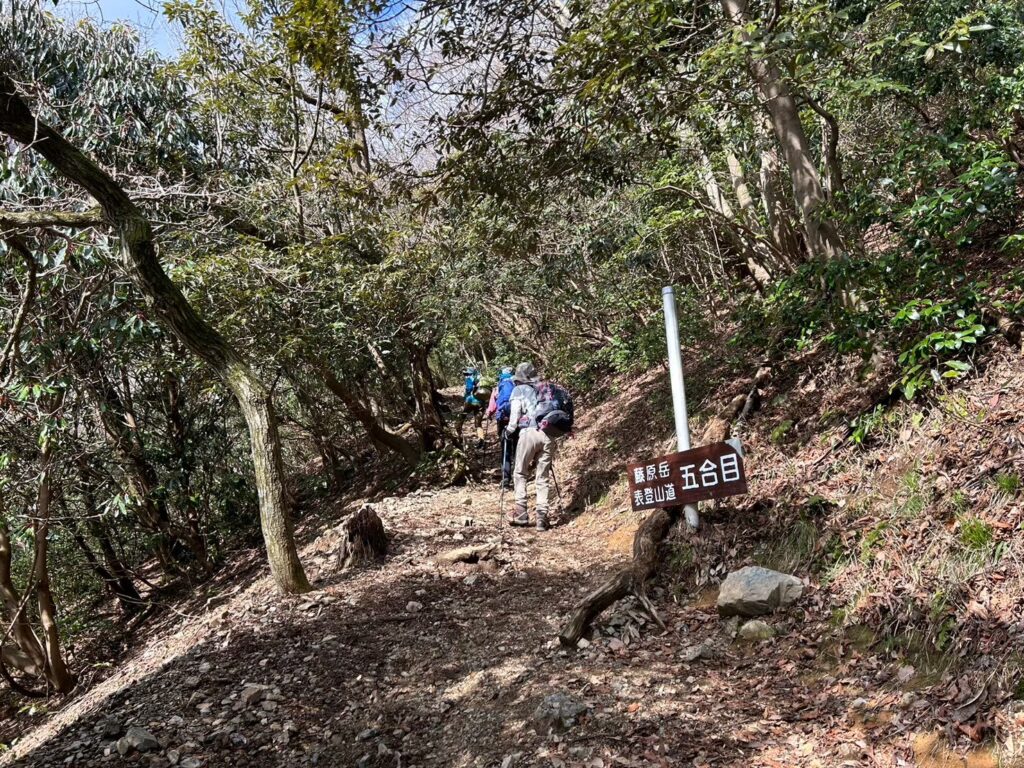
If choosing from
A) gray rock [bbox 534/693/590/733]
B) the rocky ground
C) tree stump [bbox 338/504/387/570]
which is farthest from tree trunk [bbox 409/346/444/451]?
gray rock [bbox 534/693/590/733]

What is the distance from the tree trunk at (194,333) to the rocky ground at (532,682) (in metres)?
0.62

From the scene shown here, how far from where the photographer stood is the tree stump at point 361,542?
7.09 m

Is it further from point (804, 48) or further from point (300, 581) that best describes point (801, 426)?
point (300, 581)

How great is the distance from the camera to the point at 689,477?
512 cm

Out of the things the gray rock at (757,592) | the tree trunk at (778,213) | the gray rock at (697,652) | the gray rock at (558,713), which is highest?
the tree trunk at (778,213)

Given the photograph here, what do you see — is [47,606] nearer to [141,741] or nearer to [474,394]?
[141,741]

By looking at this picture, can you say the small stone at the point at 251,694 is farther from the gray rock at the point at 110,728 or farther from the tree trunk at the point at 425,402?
the tree trunk at the point at 425,402

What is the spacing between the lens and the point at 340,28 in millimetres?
5605

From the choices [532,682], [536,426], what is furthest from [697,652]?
[536,426]

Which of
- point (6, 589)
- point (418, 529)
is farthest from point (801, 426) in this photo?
point (6, 589)

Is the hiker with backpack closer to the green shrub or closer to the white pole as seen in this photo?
the white pole

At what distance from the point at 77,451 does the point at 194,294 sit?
9.43 ft

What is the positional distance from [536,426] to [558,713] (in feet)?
14.4

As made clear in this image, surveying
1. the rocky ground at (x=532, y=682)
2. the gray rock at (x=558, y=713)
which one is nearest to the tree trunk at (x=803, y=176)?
the rocky ground at (x=532, y=682)
